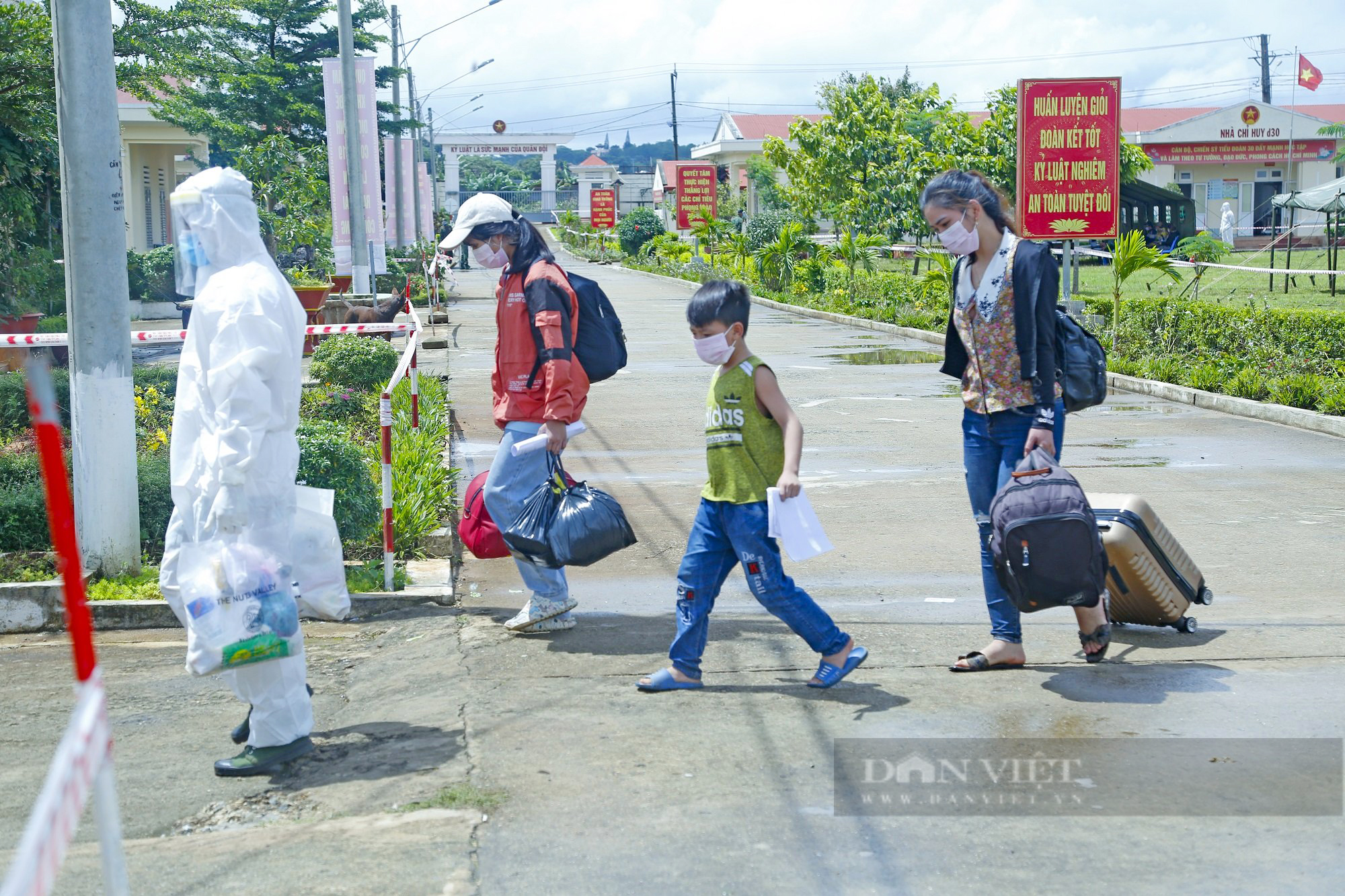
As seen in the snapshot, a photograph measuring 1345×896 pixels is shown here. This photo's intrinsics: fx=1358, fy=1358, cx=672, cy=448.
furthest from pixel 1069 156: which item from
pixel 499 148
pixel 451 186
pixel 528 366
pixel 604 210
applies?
pixel 499 148

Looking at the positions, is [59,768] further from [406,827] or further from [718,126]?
[718,126]

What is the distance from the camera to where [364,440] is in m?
11.1

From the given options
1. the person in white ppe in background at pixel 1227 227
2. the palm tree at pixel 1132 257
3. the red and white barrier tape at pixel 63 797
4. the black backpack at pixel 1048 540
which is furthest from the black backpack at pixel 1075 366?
the person in white ppe in background at pixel 1227 227

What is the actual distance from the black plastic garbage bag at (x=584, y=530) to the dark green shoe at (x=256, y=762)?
155 cm

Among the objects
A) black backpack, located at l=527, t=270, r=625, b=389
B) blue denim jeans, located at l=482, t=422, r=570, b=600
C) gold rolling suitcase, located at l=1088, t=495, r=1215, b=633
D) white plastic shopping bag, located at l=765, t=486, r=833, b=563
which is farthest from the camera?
black backpack, located at l=527, t=270, r=625, b=389

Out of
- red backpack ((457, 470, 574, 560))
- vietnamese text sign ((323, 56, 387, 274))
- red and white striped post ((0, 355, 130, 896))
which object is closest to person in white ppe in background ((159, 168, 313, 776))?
red backpack ((457, 470, 574, 560))

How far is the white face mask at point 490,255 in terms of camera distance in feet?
19.8

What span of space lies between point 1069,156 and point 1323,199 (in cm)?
1327

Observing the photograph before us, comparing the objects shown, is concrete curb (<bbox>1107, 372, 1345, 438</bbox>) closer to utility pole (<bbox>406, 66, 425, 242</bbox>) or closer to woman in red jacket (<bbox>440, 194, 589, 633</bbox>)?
woman in red jacket (<bbox>440, 194, 589, 633</bbox>)

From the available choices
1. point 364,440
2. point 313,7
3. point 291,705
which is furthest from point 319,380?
point 313,7

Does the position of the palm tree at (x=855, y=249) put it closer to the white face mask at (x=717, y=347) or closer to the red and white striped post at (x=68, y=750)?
the white face mask at (x=717, y=347)

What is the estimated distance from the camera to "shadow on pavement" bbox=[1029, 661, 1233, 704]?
197 inches

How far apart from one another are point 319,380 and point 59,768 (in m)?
12.1

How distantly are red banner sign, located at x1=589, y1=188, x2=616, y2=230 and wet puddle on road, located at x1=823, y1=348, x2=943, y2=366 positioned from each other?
167 ft
